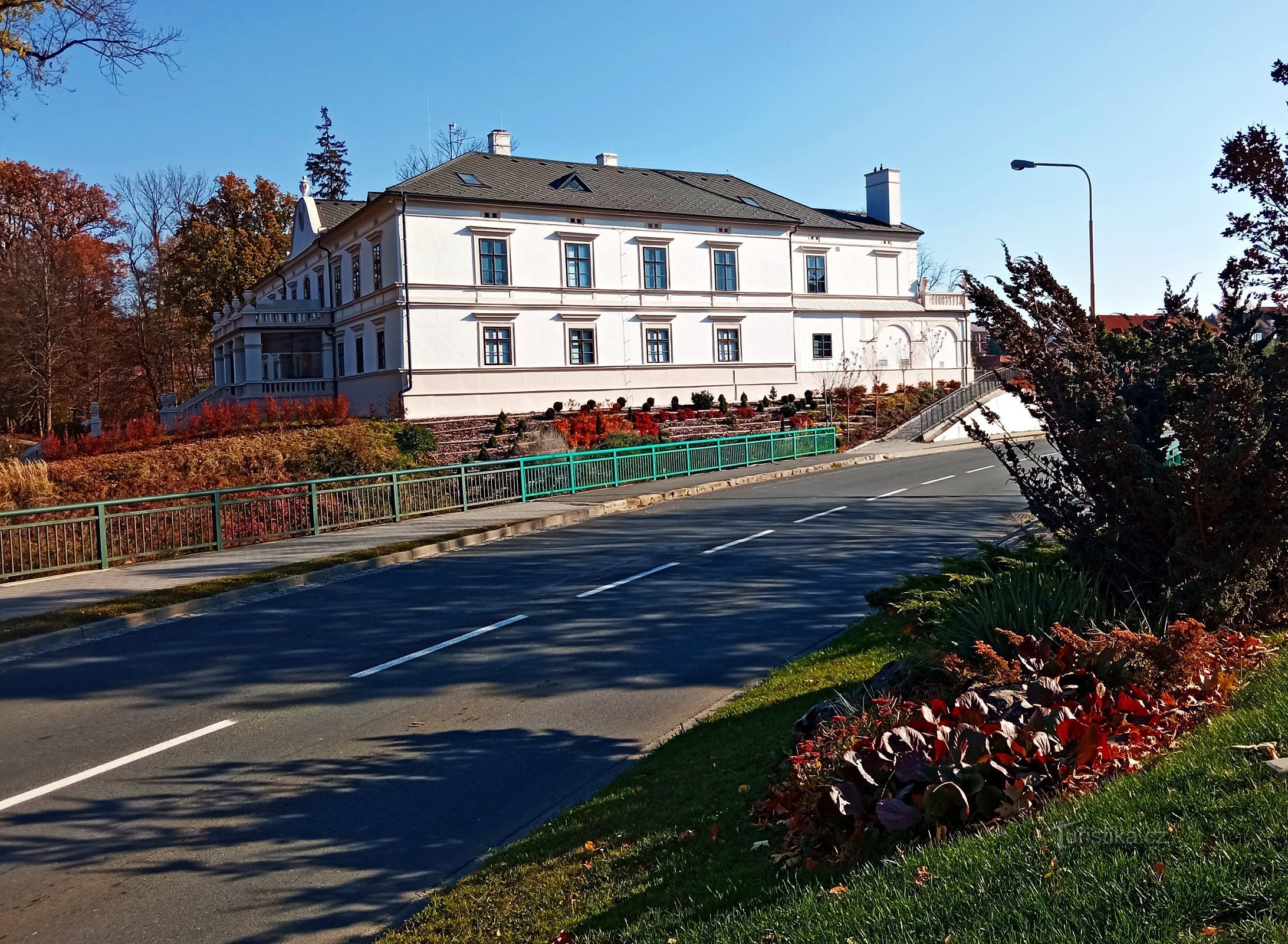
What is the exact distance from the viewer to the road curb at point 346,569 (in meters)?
12.2

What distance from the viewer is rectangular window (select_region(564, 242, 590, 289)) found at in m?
45.8

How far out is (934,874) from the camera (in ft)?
12.7

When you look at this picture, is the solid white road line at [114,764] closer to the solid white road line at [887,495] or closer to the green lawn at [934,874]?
the green lawn at [934,874]

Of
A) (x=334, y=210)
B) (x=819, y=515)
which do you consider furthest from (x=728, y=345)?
(x=819, y=515)

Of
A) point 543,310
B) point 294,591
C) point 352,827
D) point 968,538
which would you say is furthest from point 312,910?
point 543,310

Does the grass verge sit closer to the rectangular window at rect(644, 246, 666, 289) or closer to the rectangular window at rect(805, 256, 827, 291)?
the rectangular window at rect(644, 246, 666, 289)

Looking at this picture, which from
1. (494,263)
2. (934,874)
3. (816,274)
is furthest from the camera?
(816,274)

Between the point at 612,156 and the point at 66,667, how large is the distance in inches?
1849

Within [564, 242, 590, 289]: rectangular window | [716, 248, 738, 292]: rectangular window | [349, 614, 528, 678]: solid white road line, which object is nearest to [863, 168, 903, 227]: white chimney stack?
[716, 248, 738, 292]: rectangular window

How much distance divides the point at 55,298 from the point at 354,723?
49818 millimetres

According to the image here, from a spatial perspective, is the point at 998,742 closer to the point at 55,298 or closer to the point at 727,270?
the point at 727,270

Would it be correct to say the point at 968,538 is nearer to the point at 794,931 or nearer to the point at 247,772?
the point at 247,772

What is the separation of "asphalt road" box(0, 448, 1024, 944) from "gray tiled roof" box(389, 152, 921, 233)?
3059cm

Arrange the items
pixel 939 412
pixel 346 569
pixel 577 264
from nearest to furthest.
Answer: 1. pixel 346 569
2. pixel 577 264
3. pixel 939 412
